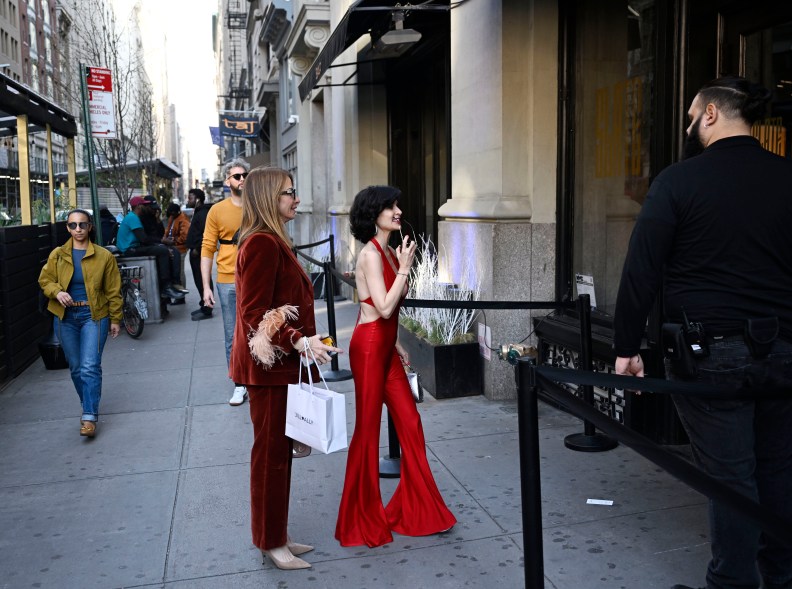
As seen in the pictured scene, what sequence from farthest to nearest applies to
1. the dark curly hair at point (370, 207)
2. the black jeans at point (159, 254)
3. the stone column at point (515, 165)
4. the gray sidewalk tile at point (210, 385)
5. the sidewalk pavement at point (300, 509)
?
the black jeans at point (159, 254) < the gray sidewalk tile at point (210, 385) < the stone column at point (515, 165) < the dark curly hair at point (370, 207) < the sidewalk pavement at point (300, 509)

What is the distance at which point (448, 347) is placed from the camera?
7.36 meters

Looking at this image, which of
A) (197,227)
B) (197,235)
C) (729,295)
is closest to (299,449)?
(729,295)

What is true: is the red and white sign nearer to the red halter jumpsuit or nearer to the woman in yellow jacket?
the woman in yellow jacket

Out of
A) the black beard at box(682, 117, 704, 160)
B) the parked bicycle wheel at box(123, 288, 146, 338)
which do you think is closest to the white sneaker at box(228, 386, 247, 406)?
the parked bicycle wheel at box(123, 288, 146, 338)

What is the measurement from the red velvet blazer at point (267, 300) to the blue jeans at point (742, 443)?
5.93ft

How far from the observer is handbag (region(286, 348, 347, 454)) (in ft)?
11.9

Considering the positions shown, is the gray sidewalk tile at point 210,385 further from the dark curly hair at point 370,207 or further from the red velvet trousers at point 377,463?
the dark curly hair at point 370,207

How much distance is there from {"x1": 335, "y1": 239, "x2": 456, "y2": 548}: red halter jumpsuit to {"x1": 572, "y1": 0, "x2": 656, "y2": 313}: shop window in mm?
2871

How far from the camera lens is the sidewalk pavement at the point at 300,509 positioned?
4051mm

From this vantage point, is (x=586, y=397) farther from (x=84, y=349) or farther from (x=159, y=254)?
(x=159, y=254)

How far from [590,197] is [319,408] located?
4.22 m

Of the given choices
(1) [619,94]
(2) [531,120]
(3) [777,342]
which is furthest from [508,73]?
(3) [777,342]

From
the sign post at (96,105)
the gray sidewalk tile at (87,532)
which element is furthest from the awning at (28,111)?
the gray sidewalk tile at (87,532)

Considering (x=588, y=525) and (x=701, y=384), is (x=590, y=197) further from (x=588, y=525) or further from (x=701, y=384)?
(x=701, y=384)
